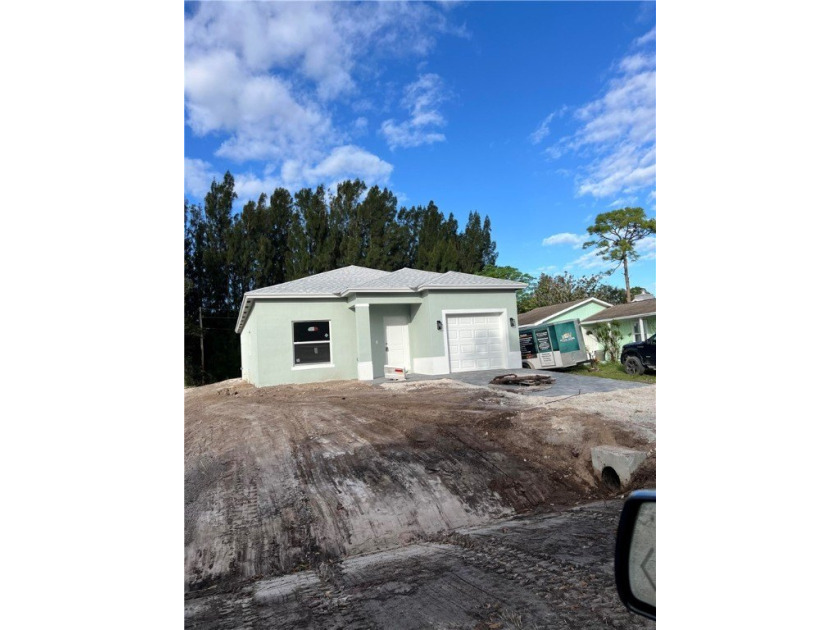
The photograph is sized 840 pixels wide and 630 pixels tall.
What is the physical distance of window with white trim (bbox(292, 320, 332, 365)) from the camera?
42.7 ft

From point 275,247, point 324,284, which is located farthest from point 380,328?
point 275,247

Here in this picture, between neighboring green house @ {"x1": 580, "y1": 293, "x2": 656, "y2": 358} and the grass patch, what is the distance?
9.09ft

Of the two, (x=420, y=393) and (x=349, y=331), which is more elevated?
(x=349, y=331)

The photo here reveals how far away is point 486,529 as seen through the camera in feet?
11.9

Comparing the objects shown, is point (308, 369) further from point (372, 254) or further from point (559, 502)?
point (372, 254)

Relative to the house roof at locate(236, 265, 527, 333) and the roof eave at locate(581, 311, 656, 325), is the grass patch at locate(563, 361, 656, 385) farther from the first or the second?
the house roof at locate(236, 265, 527, 333)

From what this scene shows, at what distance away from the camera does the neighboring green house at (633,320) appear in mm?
18656

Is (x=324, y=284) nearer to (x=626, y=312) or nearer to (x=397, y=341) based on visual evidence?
(x=397, y=341)

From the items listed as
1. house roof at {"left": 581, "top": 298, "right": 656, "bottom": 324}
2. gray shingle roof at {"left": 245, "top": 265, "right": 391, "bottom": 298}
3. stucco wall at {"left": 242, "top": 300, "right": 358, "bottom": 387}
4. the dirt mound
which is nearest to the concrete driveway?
the dirt mound

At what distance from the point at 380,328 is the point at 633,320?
479 inches
